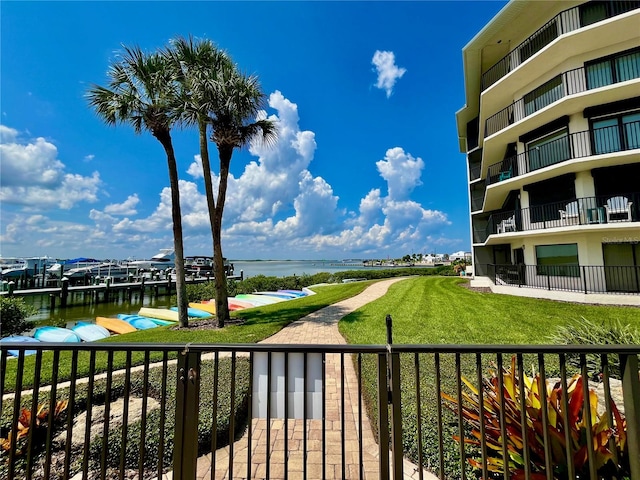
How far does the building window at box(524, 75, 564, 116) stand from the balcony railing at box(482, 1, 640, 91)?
1915 mm

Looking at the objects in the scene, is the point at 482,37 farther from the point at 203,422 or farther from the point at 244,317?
the point at 203,422

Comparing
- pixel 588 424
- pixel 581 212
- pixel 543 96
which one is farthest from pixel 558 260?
pixel 588 424

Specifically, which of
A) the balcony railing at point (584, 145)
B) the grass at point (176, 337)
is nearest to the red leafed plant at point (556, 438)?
the grass at point (176, 337)

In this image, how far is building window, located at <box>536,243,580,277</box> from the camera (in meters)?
12.5

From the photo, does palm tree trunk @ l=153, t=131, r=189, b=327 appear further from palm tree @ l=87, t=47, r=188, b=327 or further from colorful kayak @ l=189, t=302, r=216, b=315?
colorful kayak @ l=189, t=302, r=216, b=315

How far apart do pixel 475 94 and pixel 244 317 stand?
68.4 ft

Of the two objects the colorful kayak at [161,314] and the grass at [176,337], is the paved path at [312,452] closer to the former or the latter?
the grass at [176,337]

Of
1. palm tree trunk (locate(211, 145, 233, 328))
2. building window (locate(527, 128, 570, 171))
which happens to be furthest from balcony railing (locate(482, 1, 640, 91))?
palm tree trunk (locate(211, 145, 233, 328))

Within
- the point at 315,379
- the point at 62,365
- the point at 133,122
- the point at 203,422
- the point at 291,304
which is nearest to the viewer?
the point at 315,379

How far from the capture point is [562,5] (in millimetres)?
12859

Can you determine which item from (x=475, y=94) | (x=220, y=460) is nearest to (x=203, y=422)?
(x=220, y=460)

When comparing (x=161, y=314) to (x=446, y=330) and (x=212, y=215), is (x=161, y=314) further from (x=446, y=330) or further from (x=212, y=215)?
(x=446, y=330)

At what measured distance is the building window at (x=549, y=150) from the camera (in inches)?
496

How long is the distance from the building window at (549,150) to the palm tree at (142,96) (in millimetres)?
16399
